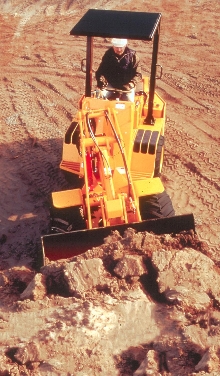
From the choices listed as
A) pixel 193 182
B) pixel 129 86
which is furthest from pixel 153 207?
pixel 193 182

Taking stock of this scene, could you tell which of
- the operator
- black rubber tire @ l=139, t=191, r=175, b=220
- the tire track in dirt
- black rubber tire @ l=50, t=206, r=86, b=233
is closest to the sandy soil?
the tire track in dirt

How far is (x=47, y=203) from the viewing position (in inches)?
304

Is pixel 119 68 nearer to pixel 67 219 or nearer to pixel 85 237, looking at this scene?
pixel 67 219

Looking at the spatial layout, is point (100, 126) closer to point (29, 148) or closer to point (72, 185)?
point (72, 185)

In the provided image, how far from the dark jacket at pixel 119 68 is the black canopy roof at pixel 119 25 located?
818mm

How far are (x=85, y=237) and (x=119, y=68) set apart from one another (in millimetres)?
2930

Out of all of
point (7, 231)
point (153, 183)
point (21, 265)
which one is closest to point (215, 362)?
point (153, 183)

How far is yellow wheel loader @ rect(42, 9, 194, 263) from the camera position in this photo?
5645 millimetres

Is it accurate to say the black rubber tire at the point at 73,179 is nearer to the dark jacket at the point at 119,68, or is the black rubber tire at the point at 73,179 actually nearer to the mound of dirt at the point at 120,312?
the dark jacket at the point at 119,68

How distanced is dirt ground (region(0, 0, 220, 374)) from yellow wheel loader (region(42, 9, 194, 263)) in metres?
1.06

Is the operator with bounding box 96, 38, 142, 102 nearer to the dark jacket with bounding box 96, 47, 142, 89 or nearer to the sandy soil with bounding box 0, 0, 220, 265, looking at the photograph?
the dark jacket with bounding box 96, 47, 142, 89

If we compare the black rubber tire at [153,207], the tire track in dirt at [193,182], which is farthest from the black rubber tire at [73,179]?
the tire track in dirt at [193,182]

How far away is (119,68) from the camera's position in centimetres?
726

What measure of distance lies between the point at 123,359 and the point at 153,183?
8.14 ft
